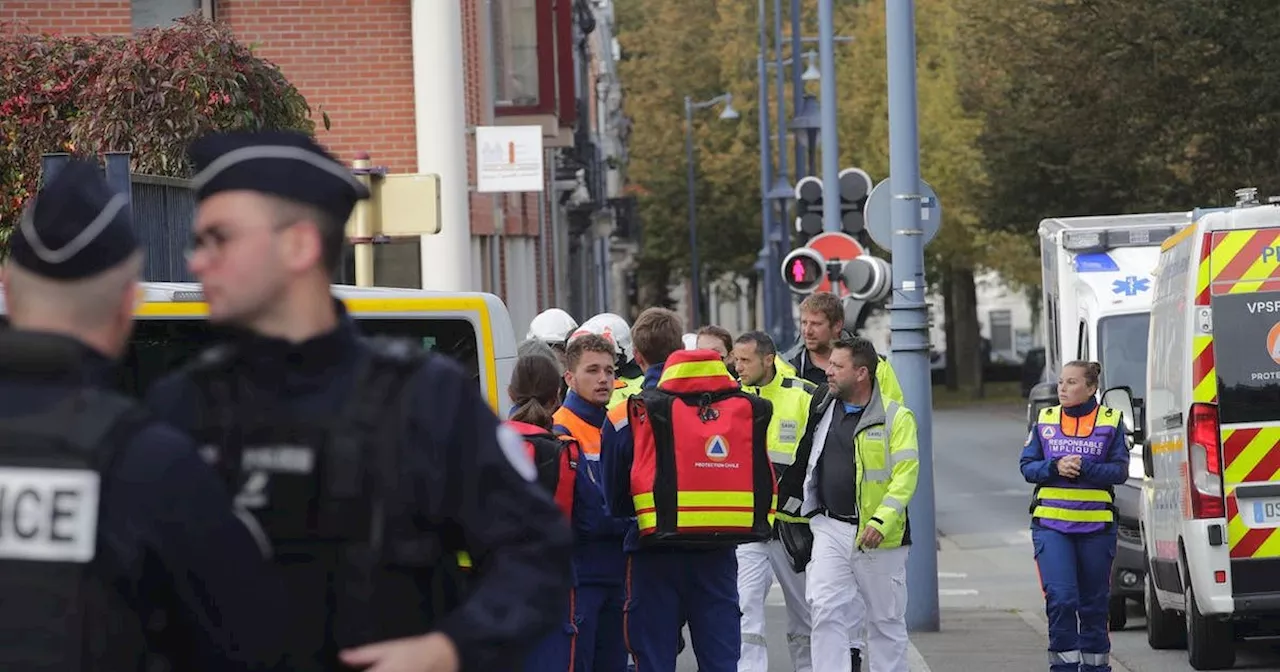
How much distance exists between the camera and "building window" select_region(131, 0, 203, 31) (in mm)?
19734

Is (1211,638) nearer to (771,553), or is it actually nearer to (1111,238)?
(771,553)

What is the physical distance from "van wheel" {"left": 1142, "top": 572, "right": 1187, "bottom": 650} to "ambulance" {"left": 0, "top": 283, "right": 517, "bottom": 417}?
571 centimetres

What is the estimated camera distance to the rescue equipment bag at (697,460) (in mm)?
8422

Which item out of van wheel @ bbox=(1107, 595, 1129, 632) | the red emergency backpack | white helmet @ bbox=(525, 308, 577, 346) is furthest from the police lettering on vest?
van wheel @ bbox=(1107, 595, 1129, 632)

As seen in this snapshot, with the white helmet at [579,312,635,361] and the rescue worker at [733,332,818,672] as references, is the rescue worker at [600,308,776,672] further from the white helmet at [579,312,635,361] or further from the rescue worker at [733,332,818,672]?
the white helmet at [579,312,635,361]

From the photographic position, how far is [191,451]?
291 centimetres

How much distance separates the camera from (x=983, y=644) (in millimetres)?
13023

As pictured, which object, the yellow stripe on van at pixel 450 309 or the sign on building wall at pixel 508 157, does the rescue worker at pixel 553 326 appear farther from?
the sign on building wall at pixel 508 157

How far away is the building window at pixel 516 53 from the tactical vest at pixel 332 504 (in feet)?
77.8

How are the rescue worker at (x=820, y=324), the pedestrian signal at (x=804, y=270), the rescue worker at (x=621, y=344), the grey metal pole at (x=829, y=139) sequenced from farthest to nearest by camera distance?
the grey metal pole at (x=829, y=139), the pedestrian signal at (x=804, y=270), the rescue worker at (x=621, y=344), the rescue worker at (x=820, y=324)

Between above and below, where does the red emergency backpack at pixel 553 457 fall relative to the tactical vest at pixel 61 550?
below

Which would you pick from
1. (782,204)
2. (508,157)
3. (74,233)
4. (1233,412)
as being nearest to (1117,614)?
(1233,412)

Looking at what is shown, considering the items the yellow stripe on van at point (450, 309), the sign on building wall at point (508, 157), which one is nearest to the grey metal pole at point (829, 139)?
the sign on building wall at point (508, 157)

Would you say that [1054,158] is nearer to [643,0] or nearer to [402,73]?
[402,73]
